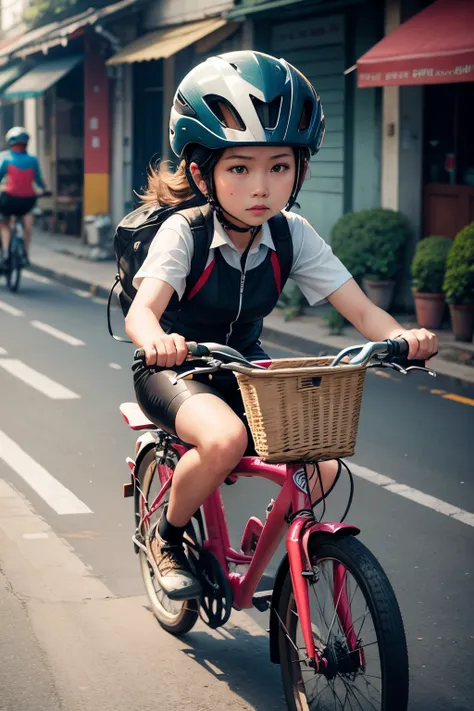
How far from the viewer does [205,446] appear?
12.4 feet

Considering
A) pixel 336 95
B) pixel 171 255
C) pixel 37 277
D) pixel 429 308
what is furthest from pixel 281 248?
pixel 37 277

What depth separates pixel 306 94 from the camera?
153 inches

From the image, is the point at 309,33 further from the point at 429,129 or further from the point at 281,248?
the point at 281,248

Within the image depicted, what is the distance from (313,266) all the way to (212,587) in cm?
110

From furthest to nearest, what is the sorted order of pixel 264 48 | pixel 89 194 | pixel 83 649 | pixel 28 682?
pixel 89 194 → pixel 264 48 → pixel 83 649 → pixel 28 682

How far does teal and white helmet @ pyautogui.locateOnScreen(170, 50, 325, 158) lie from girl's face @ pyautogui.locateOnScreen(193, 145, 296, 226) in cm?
8

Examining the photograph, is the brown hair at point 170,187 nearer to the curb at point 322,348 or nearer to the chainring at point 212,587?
the chainring at point 212,587

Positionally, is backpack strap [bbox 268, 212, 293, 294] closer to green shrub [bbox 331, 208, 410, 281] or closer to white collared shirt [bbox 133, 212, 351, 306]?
white collared shirt [bbox 133, 212, 351, 306]

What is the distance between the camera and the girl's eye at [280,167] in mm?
3994

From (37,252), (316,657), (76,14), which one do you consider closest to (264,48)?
(37,252)

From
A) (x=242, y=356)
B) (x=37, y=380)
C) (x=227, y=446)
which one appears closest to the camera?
(x=242, y=356)

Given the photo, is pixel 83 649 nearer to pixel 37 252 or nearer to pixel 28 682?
pixel 28 682

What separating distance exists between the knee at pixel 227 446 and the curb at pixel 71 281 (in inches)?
473

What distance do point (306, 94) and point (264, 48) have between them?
12.9 meters
